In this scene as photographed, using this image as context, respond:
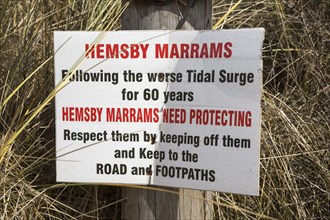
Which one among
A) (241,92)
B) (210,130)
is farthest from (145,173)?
(241,92)

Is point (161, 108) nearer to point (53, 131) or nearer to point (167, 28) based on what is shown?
point (167, 28)

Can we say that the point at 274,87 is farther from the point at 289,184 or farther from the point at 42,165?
the point at 42,165

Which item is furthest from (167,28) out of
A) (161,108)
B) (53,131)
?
(53,131)

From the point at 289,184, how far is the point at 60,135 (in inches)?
41.4

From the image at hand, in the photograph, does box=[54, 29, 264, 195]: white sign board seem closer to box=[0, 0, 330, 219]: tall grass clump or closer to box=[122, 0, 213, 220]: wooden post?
box=[122, 0, 213, 220]: wooden post

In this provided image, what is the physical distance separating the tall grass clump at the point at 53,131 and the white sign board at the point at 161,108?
195mm

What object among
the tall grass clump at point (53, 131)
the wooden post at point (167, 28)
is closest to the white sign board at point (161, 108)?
the wooden post at point (167, 28)

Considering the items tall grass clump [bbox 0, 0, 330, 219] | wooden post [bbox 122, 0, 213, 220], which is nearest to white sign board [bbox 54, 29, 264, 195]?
wooden post [bbox 122, 0, 213, 220]

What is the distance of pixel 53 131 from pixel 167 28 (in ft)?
2.76

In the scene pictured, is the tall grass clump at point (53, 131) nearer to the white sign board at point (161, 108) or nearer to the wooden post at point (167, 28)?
the wooden post at point (167, 28)

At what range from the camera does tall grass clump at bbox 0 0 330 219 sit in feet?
7.62

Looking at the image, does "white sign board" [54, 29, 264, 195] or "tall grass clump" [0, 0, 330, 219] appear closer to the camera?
"white sign board" [54, 29, 264, 195]

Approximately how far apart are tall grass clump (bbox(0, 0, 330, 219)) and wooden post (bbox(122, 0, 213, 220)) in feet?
0.27

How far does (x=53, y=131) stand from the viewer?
8.23ft
